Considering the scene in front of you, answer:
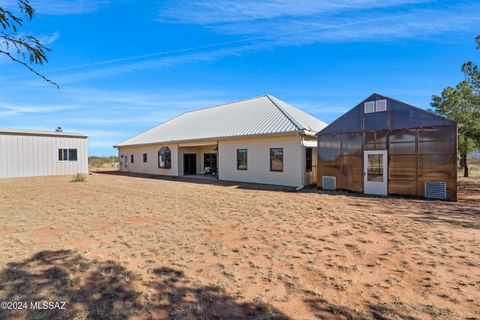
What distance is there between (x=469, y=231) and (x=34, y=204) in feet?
43.7

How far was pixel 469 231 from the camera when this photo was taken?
21.5ft

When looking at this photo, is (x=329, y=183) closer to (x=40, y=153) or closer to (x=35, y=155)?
(x=40, y=153)

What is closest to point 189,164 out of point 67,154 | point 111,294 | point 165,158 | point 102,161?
point 165,158

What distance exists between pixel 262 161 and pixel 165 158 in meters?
10.4

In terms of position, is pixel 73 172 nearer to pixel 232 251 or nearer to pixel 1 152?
pixel 1 152

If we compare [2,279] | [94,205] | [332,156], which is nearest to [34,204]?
[94,205]

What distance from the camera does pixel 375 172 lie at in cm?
1244

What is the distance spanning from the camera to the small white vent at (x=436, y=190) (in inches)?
424

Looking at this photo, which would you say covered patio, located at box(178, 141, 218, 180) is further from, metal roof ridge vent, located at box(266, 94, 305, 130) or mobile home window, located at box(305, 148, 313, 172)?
mobile home window, located at box(305, 148, 313, 172)

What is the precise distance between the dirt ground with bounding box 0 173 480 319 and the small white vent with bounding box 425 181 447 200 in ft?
8.13

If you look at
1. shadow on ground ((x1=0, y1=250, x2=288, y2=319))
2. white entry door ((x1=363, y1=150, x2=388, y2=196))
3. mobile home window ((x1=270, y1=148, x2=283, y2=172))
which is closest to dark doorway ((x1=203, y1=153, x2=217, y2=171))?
mobile home window ((x1=270, y1=148, x2=283, y2=172))

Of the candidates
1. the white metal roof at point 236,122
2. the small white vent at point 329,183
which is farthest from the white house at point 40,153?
the small white vent at point 329,183

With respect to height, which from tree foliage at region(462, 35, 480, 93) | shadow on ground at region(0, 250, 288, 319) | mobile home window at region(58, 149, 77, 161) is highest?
tree foliage at region(462, 35, 480, 93)

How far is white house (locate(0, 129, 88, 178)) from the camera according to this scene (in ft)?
66.5
